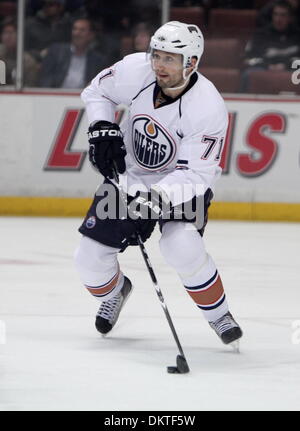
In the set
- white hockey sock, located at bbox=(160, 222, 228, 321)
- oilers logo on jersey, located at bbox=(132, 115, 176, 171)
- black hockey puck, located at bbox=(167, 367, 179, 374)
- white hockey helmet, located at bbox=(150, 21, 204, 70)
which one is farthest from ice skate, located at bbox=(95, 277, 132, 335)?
white hockey helmet, located at bbox=(150, 21, 204, 70)

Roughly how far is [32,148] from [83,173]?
360 millimetres

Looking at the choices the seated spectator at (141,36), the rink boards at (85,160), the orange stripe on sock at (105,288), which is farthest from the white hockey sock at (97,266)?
the seated spectator at (141,36)

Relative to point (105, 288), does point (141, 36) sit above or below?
below

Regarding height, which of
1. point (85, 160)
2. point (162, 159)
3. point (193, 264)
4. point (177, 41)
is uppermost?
point (177, 41)

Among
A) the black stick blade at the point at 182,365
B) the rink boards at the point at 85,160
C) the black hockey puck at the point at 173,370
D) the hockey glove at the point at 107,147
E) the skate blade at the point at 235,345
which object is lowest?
the rink boards at the point at 85,160

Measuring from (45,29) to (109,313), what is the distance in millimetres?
3938

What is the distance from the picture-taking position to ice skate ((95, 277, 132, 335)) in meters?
4.67

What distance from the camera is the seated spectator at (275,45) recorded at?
27.4 ft

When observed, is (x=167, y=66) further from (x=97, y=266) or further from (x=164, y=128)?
(x=97, y=266)

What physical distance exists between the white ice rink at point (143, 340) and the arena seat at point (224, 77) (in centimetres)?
155

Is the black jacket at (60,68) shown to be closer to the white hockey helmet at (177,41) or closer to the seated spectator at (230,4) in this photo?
the seated spectator at (230,4)

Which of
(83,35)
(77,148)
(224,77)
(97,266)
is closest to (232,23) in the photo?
(224,77)

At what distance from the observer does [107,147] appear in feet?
14.5
